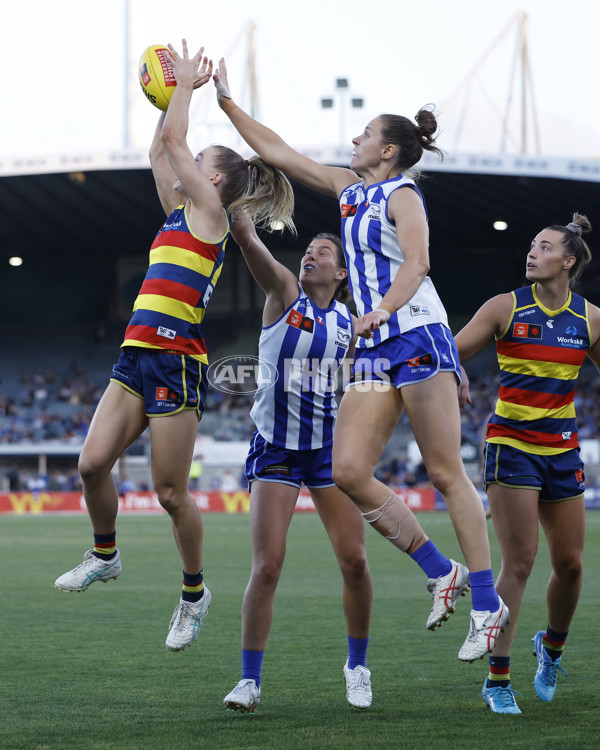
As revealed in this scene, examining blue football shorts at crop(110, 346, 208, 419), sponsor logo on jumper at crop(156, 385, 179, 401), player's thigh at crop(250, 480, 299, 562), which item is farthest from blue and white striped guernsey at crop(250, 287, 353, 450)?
sponsor logo on jumper at crop(156, 385, 179, 401)

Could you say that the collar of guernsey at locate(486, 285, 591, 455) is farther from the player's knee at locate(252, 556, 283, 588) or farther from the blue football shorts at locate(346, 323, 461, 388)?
the player's knee at locate(252, 556, 283, 588)

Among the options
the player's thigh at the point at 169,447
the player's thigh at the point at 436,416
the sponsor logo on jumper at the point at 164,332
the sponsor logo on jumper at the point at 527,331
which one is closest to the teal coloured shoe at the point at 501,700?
the player's thigh at the point at 436,416

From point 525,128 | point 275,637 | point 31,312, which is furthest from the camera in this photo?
point 31,312

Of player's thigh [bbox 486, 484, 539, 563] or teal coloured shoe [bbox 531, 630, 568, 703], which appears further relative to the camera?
teal coloured shoe [bbox 531, 630, 568, 703]

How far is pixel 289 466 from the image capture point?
18.4 ft

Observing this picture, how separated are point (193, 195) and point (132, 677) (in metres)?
3.03

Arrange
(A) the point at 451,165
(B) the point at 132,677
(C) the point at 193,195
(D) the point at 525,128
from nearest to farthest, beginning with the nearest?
(C) the point at 193,195, (B) the point at 132,677, (A) the point at 451,165, (D) the point at 525,128

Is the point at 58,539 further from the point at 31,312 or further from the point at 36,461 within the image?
the point at 31,312

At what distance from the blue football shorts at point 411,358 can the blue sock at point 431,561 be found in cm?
77

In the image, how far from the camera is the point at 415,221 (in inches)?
181

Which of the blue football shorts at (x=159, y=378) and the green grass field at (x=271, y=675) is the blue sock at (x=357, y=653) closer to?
the green grass field at (x=271, y=675)

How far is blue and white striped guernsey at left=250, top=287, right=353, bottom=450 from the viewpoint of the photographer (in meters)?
5.63

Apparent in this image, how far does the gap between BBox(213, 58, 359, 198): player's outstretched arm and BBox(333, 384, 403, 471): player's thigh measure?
1151 millimetres

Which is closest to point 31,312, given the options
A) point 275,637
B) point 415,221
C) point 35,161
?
point 35,161
